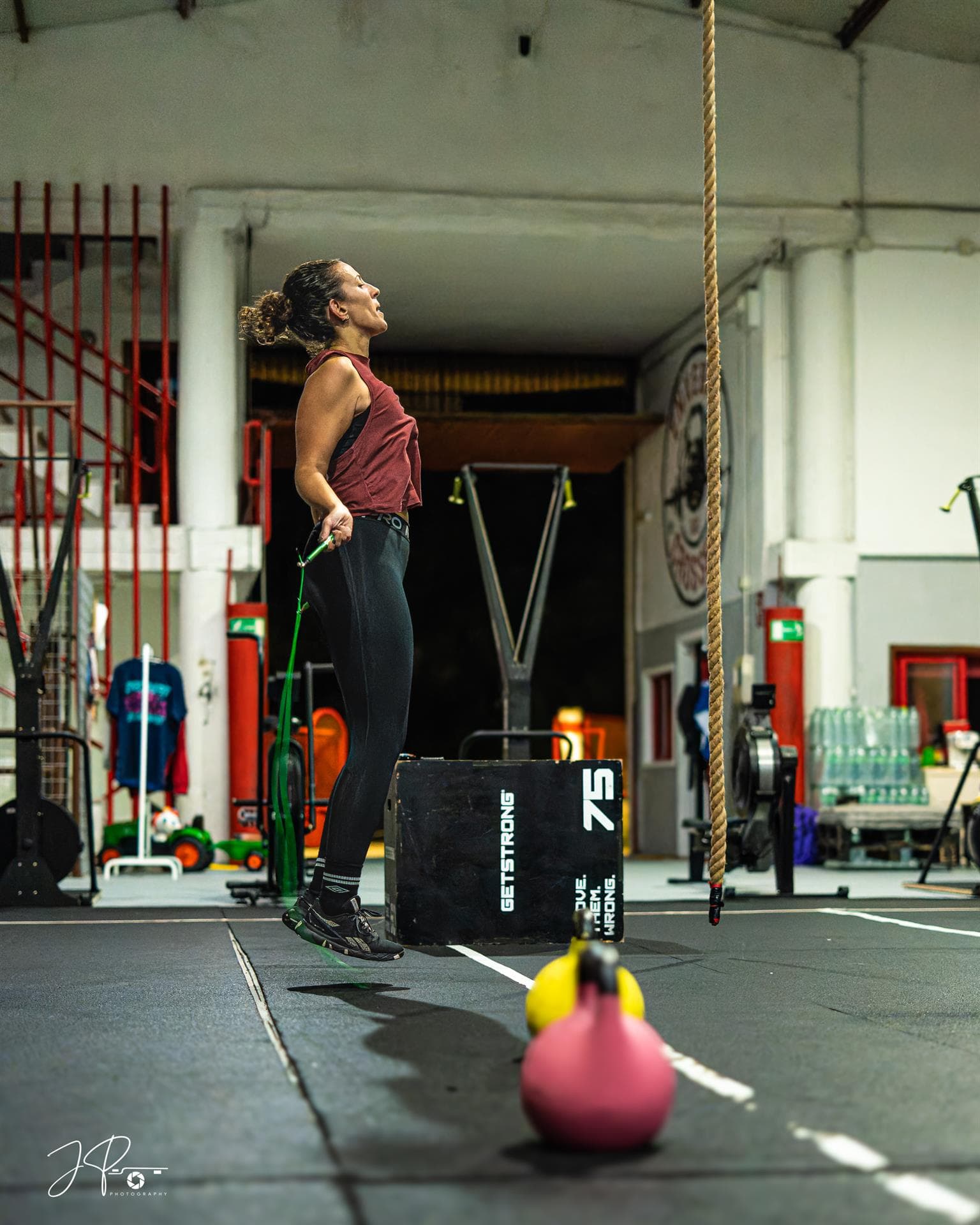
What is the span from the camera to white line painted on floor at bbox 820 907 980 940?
192 inches

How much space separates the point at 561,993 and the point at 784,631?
9961 millimetres

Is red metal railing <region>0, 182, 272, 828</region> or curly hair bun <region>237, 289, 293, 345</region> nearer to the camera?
curly hair bun <region>237, 289, 293, 345</region>

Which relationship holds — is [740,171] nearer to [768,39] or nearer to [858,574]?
[768,39]

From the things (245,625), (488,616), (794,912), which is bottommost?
(794,912)

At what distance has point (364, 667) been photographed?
348 cm

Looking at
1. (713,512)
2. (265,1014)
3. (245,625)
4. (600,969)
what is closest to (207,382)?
(245,625)

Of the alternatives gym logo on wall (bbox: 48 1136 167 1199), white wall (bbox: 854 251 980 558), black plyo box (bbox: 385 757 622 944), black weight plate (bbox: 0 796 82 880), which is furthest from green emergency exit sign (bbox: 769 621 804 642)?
gym logo on wall (bbox: 48 1136 167 1199)

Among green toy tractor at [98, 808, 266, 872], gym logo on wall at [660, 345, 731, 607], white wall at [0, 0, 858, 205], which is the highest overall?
white wall at [0, 0, 858, 205]

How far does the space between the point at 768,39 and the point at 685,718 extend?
214 inches

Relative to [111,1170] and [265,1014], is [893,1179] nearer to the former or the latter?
[111,1170]

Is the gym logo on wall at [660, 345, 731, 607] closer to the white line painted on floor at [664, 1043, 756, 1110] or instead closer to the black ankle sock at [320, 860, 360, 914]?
the black ankle sock at [320, 860, 360, 914]

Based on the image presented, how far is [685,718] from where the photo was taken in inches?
486

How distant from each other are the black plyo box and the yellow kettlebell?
1321 mm

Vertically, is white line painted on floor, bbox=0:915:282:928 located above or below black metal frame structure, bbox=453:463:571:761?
below
